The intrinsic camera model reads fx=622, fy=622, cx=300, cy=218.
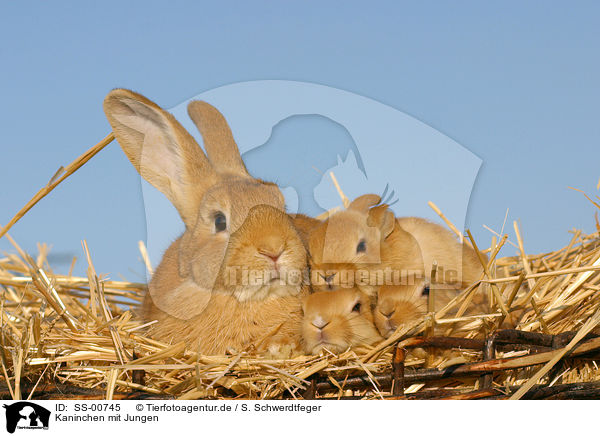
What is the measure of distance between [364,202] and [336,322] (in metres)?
0.54

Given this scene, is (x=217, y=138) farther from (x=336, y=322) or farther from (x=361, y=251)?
(x=336, y=322)

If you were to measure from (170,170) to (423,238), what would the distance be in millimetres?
1291

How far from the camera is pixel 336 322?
2670 mm

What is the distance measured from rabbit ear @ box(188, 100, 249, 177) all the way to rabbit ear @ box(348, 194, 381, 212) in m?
0.57

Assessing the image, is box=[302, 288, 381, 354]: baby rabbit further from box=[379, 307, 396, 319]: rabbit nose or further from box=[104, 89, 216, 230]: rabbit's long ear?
box=[104, 89, 216, 230]: rabbit's long ear

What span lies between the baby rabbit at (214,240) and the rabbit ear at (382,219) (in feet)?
1.27

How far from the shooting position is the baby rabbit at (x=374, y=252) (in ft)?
9.31

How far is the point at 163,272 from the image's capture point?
3.20 metres

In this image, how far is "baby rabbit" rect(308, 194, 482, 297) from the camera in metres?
2.84

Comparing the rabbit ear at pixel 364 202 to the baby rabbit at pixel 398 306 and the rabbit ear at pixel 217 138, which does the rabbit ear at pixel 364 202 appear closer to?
the baby rabbit at pixel 398 306
